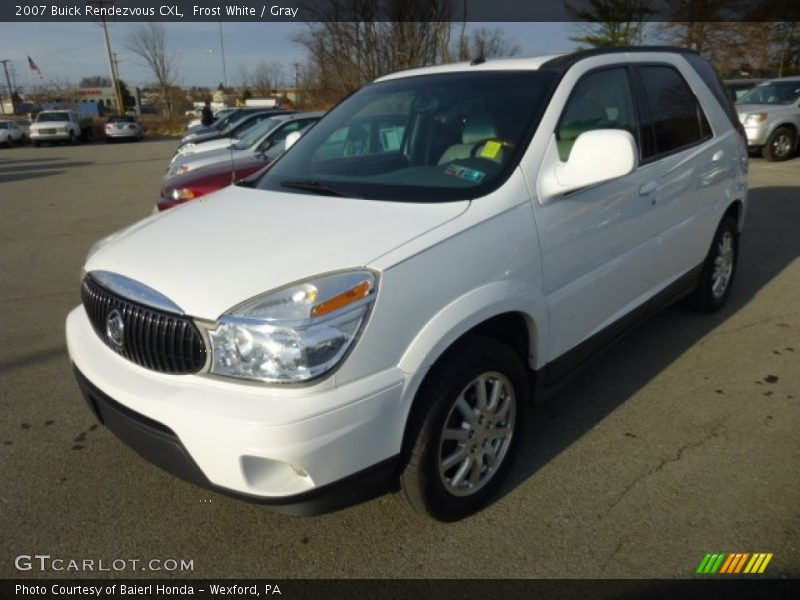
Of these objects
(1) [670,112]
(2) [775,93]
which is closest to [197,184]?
(1) [670,112]

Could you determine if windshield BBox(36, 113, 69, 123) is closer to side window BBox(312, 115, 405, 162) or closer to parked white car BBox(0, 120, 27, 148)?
parked white car BBox(0, 120, 27, 148)

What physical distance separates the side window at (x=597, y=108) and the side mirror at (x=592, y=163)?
0.23 metres

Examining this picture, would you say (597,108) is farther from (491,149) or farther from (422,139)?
(422,139)

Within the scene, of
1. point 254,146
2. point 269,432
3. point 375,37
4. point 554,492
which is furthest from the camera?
point 375,37

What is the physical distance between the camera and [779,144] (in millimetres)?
13352

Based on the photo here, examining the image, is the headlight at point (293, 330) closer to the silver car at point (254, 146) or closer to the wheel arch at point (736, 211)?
the wheel arch at point (736, 211)

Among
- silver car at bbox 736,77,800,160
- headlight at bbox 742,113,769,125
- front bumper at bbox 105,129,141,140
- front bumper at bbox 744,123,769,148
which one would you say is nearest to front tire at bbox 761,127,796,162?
silver car at bbox 736,77,800,160

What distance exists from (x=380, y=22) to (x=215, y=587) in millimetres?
15964

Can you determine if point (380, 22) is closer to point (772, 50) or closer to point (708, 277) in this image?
point (708, 277)

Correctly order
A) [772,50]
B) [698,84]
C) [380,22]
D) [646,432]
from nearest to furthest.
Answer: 1. [646,432]
2. [698,84]
3. [380,22]
4. [772,50]

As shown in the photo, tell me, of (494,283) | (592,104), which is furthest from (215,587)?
(592,104)

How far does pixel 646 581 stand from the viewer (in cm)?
221

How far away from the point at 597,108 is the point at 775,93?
44.1ft

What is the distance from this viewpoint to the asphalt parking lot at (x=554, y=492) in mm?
2354
